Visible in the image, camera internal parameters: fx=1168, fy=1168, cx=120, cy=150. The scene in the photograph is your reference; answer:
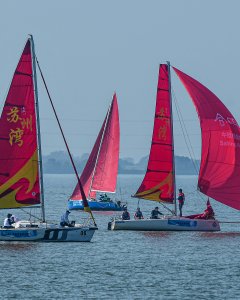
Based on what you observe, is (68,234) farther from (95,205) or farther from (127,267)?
(95,205)

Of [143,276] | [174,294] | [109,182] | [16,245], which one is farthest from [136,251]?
[109,182]

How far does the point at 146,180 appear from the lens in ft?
232

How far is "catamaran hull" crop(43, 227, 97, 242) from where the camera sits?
59688 millimetres

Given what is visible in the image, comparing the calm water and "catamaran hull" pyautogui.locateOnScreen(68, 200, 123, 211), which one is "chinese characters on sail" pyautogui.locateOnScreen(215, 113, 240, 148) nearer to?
the calm water

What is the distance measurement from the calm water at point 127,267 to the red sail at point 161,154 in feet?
9.66

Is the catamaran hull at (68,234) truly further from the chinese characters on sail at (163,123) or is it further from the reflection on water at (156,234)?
the chinese characters on sail at (163,123)

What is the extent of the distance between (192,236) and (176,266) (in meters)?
14.3

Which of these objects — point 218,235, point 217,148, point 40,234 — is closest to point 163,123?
point 217,148

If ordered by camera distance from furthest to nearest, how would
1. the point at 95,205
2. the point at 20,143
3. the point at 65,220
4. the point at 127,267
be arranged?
1. the point at 95,205
2. the point at 65,220
3. the point at 20,143
4. the point at 127,267

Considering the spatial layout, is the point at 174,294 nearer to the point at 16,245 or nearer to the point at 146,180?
the point at 16,245

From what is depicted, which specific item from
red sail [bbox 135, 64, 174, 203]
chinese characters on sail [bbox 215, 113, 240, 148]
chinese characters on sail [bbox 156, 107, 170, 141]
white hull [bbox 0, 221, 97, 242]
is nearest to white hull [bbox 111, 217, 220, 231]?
red sail [bbox 135, 64, 174, 203]

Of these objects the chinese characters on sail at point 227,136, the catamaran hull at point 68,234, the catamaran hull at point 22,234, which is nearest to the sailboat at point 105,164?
the chinese characters on sail at point 227,136

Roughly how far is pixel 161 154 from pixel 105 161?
27758mm

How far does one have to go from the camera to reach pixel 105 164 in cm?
9775
